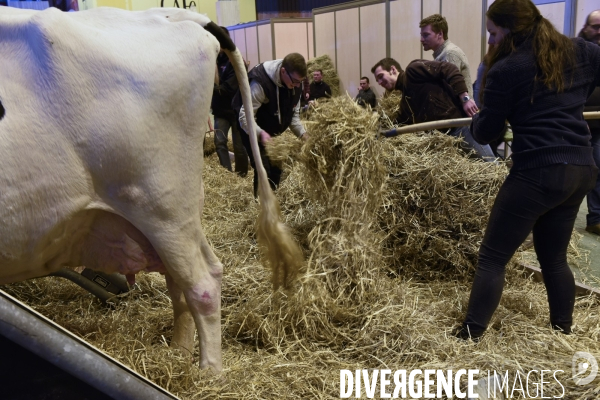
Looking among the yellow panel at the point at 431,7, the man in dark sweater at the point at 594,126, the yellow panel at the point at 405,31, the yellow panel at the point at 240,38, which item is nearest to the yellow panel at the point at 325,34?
the yellow panel at the point at 405,31

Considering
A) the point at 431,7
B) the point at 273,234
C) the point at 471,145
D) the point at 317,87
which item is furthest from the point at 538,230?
the point at 317,87

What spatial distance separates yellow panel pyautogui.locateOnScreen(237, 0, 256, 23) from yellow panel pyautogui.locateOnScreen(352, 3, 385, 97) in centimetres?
488

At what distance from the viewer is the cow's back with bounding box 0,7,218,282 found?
79.3 inches

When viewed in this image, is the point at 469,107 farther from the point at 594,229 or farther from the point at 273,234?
the point at 273,234

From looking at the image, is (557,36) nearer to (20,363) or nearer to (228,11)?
(20,363)

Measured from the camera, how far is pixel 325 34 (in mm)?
11094

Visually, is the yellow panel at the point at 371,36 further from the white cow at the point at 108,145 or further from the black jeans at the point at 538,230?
the white cow at the point at 108,145

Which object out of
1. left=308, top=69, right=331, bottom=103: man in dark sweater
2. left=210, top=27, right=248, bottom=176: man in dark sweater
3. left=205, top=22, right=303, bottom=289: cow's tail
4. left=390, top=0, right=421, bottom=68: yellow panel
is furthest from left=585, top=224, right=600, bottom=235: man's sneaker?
left=308, top=69, right=331, bottom=103: man in dark sweater

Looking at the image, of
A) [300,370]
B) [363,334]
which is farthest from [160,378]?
[363,334]

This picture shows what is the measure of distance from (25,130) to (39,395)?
108 cm

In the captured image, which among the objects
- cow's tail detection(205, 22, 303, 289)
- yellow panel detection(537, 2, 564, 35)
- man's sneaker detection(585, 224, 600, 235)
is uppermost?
yellow panel detection(537, 2, 564, 35)

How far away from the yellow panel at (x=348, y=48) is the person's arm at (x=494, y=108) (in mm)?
7873

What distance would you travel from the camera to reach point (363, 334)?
2916mm

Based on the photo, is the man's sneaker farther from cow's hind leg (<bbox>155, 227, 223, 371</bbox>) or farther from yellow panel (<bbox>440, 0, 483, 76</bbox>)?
cow's hind leg (<bbox>155, 227, 223, 371</bbox>)
